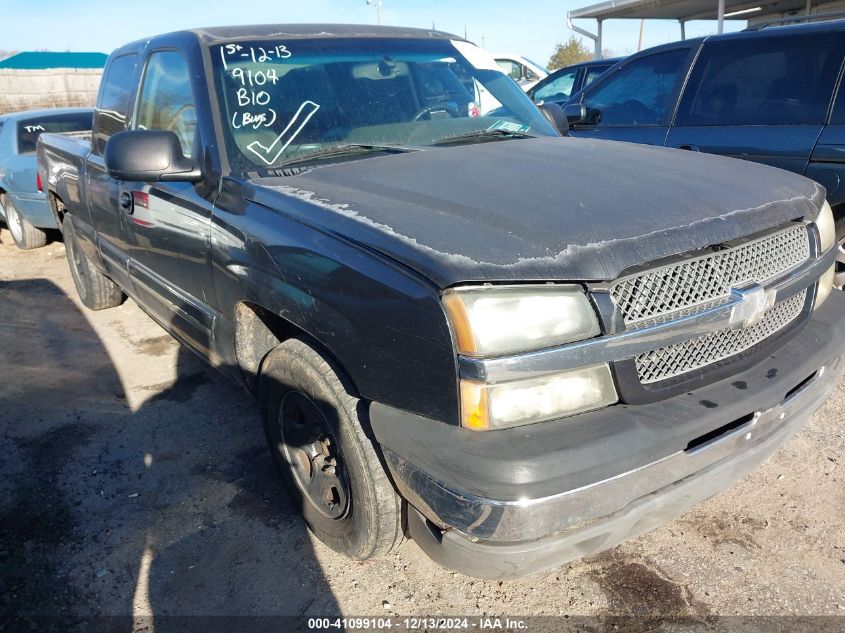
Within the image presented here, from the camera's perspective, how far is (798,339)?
7.58 ft

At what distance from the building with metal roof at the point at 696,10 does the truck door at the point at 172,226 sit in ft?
46.4

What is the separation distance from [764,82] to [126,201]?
13.2 ft

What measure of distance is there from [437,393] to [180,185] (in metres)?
1.77

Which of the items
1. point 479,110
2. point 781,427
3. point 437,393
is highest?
point 479,110

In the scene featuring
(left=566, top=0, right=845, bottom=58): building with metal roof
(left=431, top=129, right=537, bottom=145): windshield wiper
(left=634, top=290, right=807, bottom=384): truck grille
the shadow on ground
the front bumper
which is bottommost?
the shadow on ground

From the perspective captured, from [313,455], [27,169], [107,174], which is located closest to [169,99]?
[107,174]

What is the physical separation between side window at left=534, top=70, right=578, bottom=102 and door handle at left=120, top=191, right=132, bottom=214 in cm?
709

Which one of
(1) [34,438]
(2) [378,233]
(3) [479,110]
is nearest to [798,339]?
(2) [378,233]

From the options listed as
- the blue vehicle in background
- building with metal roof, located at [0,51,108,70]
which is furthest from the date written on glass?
building with metal roof, located at [0,51,108,70]

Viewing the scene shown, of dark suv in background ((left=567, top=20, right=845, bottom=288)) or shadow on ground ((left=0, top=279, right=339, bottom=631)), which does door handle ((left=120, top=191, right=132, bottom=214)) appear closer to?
shadow on ground ((left=0, top=279, right=339, bottom=631))

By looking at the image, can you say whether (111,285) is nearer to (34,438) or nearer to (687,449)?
(34,438)

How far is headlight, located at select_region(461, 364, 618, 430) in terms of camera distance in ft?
5.58

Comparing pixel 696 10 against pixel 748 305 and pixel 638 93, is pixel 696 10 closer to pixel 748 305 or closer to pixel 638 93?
pixel 638 93

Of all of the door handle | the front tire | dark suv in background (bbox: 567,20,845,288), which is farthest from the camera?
dark suv in background (bbox: 567,20,845,288)
